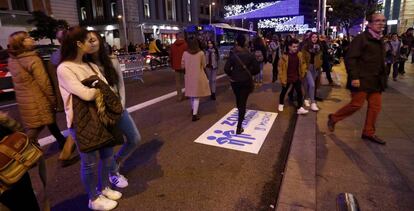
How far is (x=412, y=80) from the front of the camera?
10.9m

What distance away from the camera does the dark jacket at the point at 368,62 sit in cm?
438

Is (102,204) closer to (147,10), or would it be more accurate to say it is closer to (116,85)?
(116,85)

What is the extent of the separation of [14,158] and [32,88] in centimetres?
271

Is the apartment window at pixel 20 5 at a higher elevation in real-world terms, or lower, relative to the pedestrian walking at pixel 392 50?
higher

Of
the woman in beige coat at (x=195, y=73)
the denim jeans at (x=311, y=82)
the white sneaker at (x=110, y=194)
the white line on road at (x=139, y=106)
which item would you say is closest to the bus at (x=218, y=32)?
the white line on road at (x=139, y=106)

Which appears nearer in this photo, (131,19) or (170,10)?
(131,19)

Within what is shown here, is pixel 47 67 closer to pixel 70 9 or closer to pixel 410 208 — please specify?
pixel 410 208

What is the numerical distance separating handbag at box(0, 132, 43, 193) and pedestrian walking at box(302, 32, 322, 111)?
6.17 meters

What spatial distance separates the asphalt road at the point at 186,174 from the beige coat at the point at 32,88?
2.37 ft

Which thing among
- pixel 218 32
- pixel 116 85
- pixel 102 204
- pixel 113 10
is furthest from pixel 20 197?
pixel 113 10

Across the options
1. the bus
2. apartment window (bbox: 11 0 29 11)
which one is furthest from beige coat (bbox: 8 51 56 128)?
apartment window (bbox: 11 0 29 11)

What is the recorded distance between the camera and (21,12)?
2525cm

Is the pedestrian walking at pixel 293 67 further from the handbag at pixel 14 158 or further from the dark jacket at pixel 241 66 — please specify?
the handbag at pixel 14 158

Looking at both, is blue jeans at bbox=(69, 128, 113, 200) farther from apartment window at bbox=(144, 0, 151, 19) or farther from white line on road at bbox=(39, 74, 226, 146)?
apartment window at bbox=(144, 0, 151, 19)
